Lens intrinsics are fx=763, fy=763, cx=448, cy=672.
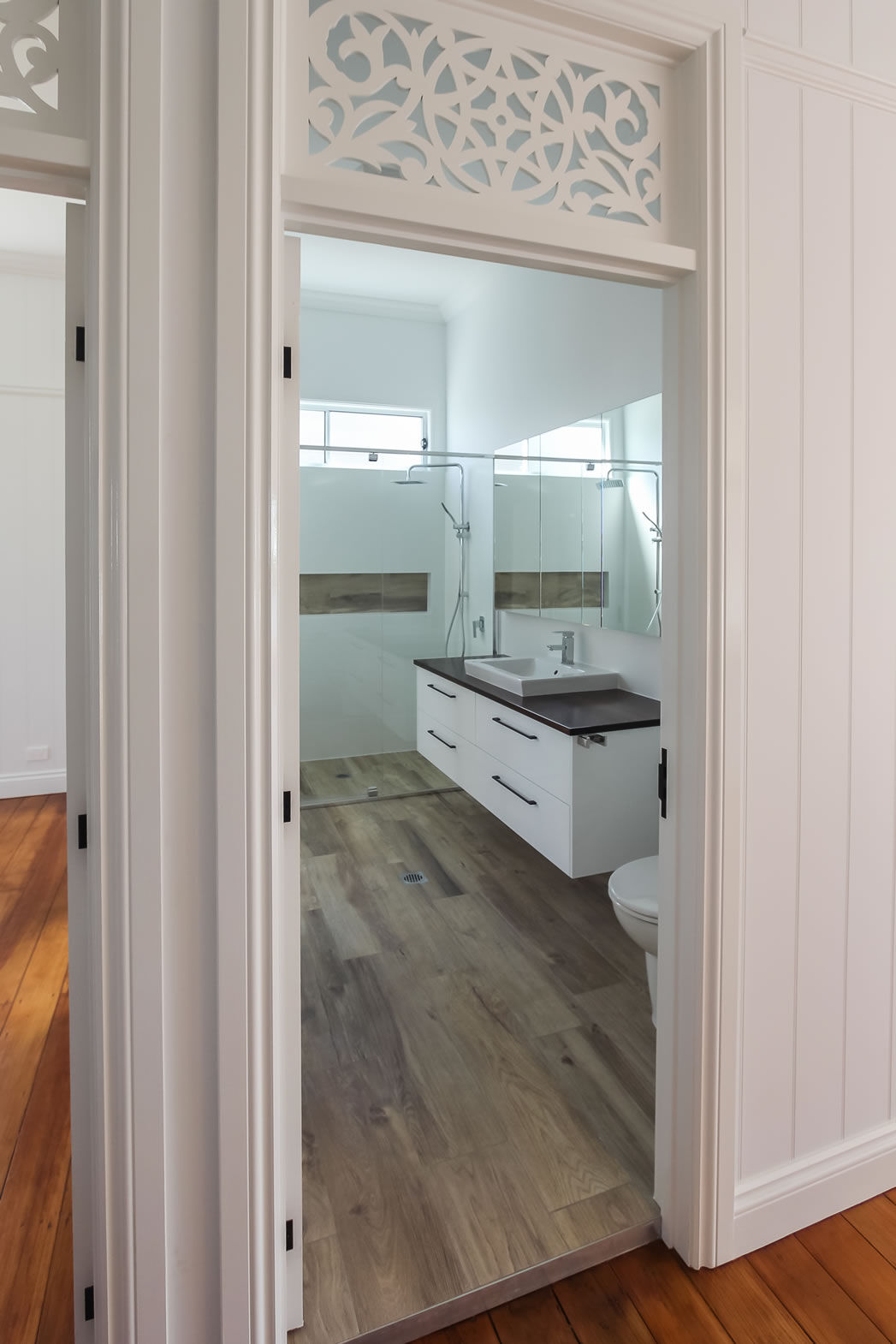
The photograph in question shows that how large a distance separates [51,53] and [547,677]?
268 centimetres

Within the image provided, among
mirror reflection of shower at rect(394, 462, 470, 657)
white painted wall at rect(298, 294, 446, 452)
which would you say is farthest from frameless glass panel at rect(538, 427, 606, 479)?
white painted wall at rect(298, 294, 446, 452)

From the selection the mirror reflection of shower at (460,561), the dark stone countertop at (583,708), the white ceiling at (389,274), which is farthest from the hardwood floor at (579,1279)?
the white ceiling at (389,274)

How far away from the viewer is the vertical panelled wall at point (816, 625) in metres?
1.48

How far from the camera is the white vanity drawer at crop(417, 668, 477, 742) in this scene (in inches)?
141

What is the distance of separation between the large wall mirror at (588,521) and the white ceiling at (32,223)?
249 centimetres

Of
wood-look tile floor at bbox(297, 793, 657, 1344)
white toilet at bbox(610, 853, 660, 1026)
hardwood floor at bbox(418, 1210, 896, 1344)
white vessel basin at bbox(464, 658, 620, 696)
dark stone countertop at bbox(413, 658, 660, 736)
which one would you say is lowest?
hardwood floor at bbox(418, 1210, 896, 1344)

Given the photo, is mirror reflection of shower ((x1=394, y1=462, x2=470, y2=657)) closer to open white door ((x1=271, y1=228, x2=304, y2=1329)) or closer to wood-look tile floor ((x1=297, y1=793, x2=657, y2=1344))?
wood-look tile floor ((x1=297, y1=793, x2=657, y2=1344))

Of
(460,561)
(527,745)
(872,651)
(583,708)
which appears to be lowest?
(527,745)

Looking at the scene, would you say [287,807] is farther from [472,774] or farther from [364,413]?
[364,413]

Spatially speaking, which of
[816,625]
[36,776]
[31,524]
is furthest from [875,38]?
[36,776]

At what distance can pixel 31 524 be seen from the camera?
14.6ft

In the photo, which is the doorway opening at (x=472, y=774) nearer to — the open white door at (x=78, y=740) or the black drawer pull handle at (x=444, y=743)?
the black drawer pull handle at (x=444, y=743)

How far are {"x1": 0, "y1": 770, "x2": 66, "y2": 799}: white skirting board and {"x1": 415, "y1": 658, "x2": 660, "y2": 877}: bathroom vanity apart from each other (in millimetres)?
2837

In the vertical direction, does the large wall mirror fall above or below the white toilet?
above
